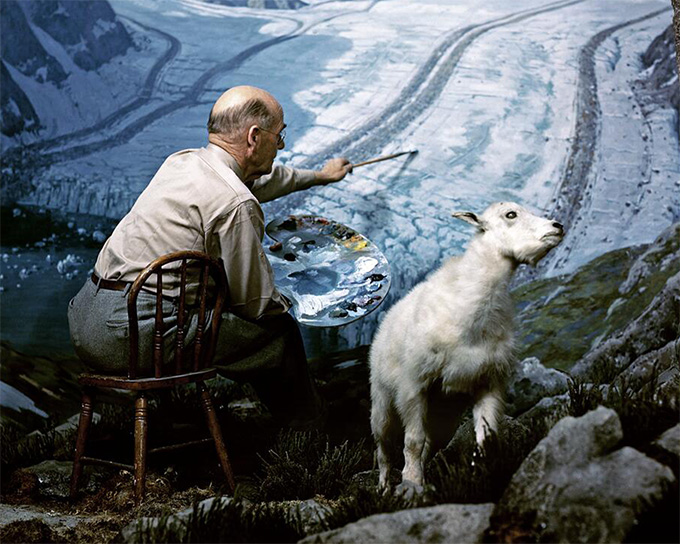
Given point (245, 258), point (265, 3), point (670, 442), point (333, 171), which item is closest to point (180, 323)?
point (245, 258)

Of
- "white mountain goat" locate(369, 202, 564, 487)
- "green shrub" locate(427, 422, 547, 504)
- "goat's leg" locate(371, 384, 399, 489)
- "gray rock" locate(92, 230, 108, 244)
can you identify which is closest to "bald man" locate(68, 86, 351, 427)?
"goat's leg" locate(371, 384, 399, 489)

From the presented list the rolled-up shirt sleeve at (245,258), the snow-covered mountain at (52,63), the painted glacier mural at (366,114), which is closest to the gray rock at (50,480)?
the rolled-up shirt sleeve at (245,258)

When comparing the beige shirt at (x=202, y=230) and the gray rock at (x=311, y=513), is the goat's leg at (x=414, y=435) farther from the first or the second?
the beige shirt at (x=202, y=230)

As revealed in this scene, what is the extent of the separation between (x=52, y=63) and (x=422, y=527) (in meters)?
5.42

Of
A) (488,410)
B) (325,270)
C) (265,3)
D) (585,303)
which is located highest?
(265,3)

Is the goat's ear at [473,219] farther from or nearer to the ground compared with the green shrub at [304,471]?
farther from the ground

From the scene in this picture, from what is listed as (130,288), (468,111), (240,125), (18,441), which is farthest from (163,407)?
(468,111)

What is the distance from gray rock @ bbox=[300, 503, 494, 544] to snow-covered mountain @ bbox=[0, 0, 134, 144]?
4847 mm

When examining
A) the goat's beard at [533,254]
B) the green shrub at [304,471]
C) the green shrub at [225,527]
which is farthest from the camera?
the green shrub at [304,471]

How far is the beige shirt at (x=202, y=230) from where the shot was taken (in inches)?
144

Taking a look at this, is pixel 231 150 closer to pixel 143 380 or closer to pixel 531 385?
pixel 143 380

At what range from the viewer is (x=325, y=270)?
4.40 m

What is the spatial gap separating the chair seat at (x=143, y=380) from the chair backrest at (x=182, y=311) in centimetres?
3

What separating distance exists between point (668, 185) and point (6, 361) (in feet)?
15.8
